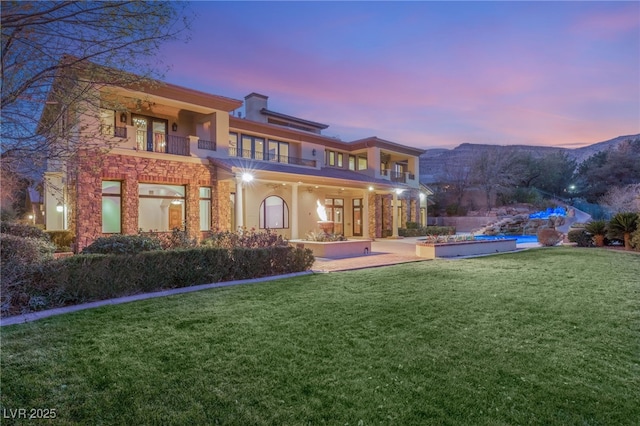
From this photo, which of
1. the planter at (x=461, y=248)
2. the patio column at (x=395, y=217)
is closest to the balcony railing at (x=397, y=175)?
the patio column at (x=395, y=217)

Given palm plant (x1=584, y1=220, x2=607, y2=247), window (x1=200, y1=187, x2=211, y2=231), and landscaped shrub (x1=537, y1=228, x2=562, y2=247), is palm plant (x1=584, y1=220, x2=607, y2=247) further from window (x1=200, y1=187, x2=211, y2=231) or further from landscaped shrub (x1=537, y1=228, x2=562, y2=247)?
window (x1=200, y1=187, x2=211, y2=231)

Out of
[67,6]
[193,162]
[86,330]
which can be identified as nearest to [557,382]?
[86,330]

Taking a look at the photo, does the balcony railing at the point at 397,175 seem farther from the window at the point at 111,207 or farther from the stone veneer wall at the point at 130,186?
the window at the point at 111,207

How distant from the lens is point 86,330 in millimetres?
4238

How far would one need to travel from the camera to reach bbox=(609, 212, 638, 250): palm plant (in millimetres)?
13383

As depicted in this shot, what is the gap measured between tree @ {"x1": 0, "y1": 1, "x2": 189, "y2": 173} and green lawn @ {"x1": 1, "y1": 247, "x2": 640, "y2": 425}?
2367mm

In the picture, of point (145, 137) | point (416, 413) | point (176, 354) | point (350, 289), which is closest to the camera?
point (416, 413)

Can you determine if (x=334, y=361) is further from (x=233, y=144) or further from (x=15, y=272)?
(x=233, y=144)

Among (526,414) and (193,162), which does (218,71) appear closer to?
(193,162)

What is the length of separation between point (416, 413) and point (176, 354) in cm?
252

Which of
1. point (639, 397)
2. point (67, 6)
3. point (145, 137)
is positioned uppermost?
point (145, 137)

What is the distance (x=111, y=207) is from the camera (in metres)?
12.4

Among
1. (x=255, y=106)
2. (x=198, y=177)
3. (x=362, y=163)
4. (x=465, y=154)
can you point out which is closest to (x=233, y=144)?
(x=198, y=177)

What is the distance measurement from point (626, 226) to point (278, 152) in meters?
16.4
